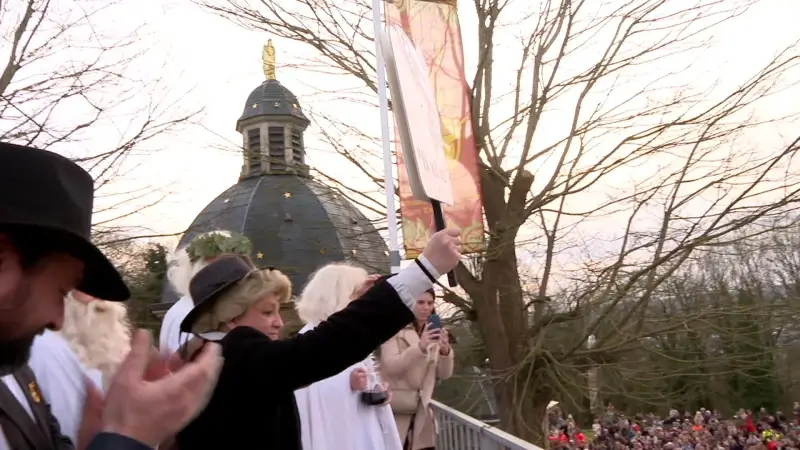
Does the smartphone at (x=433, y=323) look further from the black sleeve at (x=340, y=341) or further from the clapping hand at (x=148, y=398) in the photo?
the clapping hand at (x=148, y=398)

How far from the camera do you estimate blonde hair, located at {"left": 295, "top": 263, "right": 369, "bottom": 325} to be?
3.87 m

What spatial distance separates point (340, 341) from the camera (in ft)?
6.70

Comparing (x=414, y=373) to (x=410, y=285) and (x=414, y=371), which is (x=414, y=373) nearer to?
(x=414, y=371)

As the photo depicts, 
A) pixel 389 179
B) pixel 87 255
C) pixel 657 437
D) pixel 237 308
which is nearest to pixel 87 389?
pixel 87 255

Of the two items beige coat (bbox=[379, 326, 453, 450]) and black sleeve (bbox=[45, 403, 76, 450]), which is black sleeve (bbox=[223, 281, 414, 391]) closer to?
black sleeve (bbox=[45, 403, 76, 450])

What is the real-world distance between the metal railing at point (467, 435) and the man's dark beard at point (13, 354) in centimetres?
299

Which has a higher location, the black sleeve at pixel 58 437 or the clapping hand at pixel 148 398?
the clapping hand at pixel 148 398

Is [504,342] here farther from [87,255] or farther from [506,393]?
[87,255]

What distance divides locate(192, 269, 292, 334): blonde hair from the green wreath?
1200mm

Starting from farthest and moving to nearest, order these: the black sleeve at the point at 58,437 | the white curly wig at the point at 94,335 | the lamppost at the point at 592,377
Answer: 1. the lamppost at the point at 592,377
2. the white curly wig at the point at 94,335
3. the black sleeve at the point at 58,437

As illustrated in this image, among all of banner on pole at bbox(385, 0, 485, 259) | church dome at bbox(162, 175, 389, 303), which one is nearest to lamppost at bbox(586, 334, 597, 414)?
church dome at bbox(162, 175, 389, 303)

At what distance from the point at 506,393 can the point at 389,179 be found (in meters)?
5.61

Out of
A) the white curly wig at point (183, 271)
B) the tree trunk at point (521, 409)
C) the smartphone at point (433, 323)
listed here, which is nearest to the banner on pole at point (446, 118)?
Result: the smartphone at point (433, 323)

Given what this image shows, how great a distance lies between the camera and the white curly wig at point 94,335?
289 centimetres
